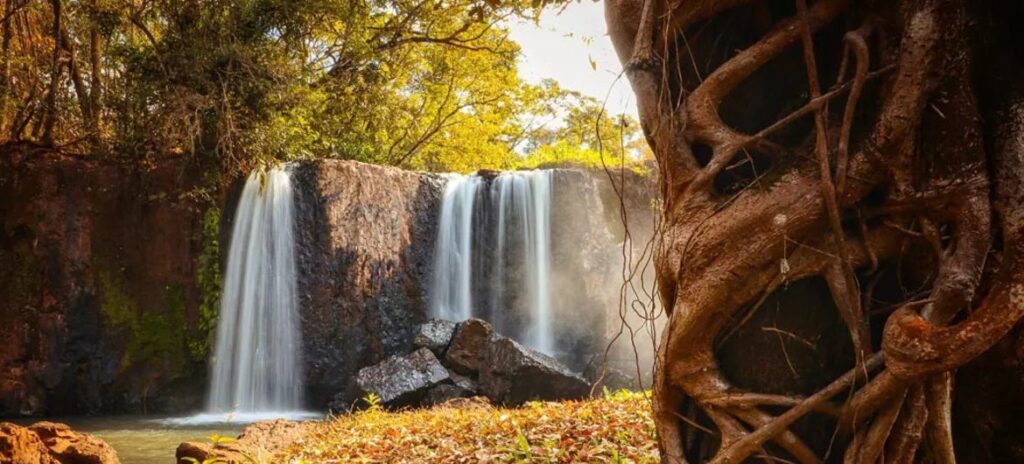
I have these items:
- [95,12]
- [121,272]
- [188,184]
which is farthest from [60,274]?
[95,12]

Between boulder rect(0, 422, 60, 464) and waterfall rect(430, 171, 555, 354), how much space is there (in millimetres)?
9395

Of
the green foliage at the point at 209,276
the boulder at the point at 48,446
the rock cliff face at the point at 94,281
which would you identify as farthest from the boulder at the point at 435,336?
the boulder at the point at 48,446

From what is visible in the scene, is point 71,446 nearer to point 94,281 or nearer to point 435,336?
point 435,336

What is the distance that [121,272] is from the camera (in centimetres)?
1385

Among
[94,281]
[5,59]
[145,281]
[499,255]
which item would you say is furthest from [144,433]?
[5,59]

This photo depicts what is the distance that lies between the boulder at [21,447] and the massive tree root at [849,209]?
186 inches

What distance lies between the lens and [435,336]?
41.8 ft

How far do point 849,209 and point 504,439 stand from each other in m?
3.77

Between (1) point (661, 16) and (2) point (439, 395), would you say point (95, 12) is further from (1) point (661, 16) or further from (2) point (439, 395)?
(1) point (661, 16)

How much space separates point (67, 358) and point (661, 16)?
1394 cm

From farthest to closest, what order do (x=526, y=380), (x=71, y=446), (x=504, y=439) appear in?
(x=526, y=380)
(x=71, y=446)
(x=504, y=439)

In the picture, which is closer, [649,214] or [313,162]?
[313,162]

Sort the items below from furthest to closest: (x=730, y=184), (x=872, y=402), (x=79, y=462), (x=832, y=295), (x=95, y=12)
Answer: (x=95, y=12), (x=79, y=462), (x=730, y=184), (x=832, y=295), (x=872, y=402)

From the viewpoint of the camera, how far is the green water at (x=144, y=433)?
8891 mm
